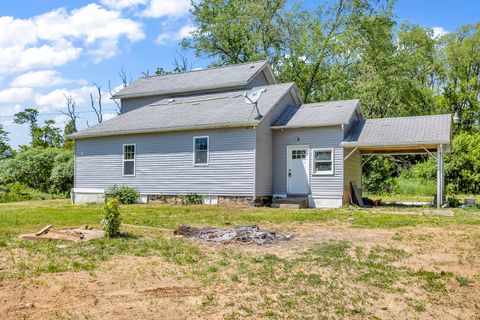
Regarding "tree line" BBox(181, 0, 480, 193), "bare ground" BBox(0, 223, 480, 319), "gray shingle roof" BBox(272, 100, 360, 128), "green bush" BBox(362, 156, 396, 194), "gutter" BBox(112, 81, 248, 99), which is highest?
"tree line" BBox(181, 0, 480, 193)

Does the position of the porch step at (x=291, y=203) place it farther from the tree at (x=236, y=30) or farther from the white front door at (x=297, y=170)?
the tree at (x=236, y=30)

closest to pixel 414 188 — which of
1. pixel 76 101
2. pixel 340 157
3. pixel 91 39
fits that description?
pixel 340 157

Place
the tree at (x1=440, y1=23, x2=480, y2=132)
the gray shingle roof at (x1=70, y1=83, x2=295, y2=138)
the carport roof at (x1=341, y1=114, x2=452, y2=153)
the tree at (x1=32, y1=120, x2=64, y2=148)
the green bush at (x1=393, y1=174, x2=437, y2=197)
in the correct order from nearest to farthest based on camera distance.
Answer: the carport roof at (x1=341, y1=114, x2=452, y2=153), the gray shingle roof at (x1=70, y1=83, x2=295, y2=138), the green bush at (x1=393, y1=174, x2=437, y2=197), the tree at (x1=440, y1=23, x2=480, y2=132), the tree at (x1=32, y1=120, x2=64, y2=148)

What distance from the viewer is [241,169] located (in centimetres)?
1686

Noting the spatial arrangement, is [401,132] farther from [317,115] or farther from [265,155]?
[265,155]

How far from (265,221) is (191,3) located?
2667 cm

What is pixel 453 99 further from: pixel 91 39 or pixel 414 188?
pixel 91 39

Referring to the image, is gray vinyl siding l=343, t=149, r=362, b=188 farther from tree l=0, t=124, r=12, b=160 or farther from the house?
tree l=0, t=124, r=12, b=160

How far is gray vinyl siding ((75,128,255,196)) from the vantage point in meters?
16.9

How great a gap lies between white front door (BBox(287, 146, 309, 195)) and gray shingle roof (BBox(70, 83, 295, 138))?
2045mm

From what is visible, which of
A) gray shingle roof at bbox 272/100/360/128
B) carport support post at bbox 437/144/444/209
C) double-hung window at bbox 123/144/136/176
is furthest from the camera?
double-hung window at bbox 123/144/136/176

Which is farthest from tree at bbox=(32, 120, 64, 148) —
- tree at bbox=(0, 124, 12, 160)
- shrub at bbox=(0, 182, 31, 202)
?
shrub at bbox=(0, 182, 31, 202)

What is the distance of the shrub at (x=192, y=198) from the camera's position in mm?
17656

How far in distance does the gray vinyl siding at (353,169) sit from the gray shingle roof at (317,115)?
4.42ft
